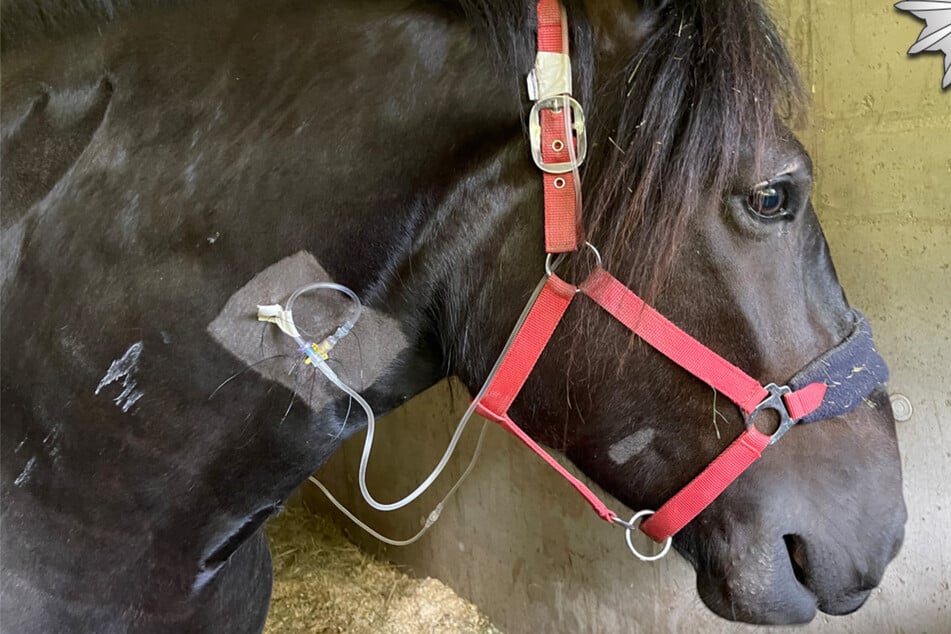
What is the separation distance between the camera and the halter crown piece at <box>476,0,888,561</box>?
66cm

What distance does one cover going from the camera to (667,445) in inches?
29.3

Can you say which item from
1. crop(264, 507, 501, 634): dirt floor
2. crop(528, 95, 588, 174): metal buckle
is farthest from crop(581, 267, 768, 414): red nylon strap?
crop(264, 507, 501, 634): dirt floor

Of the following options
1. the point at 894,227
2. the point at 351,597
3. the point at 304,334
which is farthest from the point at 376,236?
the point at 351,597

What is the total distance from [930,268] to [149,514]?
49.2 inches

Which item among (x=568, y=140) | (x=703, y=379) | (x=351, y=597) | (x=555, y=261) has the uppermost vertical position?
(x=568, y=140)

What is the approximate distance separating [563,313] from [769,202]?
0.24m

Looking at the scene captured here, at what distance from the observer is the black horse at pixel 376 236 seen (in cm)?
67

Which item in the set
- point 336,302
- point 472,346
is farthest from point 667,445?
point 336,302

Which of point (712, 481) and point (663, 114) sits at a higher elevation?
point (663, 114)

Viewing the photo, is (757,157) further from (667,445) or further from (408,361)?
(408,361)

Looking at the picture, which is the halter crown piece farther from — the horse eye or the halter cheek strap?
the horse eye

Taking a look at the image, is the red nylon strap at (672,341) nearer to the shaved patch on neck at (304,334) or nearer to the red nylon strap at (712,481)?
the red nylon strap at (712,481)

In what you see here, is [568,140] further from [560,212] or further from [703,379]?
[703,379]

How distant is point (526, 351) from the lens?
0.72 m
